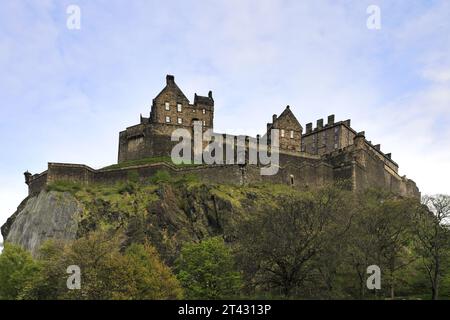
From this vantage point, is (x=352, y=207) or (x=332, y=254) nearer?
(x=332, y=254)

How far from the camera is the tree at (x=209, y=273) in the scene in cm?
3816

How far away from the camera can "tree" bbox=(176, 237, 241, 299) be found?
38156mm

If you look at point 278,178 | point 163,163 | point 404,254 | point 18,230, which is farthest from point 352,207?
point 18,230

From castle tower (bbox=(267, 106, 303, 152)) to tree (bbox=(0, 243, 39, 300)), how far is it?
37.4m

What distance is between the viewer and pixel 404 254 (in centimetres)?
4875

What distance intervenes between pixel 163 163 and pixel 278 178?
13.2 metres

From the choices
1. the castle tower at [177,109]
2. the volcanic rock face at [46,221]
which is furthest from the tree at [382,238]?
the castle tower at [177,109]

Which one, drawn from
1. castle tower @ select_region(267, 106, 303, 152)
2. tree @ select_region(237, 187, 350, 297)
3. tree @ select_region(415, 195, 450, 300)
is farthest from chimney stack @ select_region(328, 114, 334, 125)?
tree @ select_region(237, 187, 350, 297)

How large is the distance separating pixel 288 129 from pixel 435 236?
35.2 metres

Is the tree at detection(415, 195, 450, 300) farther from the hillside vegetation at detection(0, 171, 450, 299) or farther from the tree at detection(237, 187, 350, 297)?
the tree at detection(237, 187, 350, 297)

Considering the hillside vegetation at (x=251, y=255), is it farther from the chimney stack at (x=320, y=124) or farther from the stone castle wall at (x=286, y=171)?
the chimney stack at (x=320, y=124)

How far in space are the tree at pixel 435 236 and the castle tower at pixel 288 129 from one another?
30.7 meters
